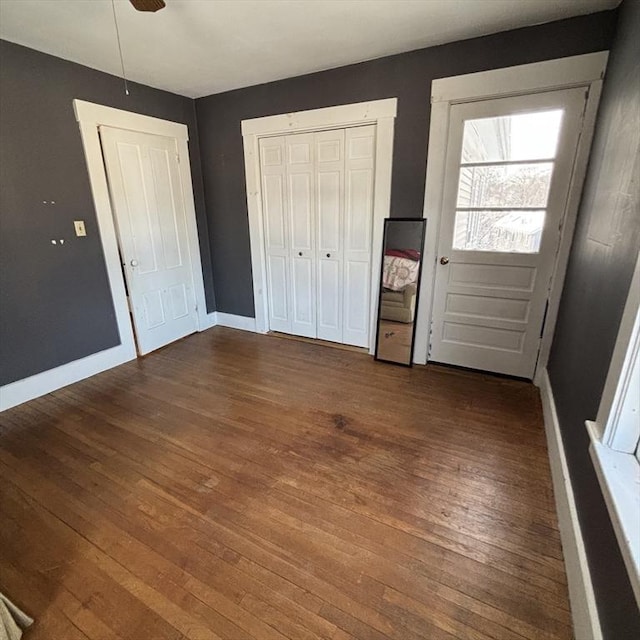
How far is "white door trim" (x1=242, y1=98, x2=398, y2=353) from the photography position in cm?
280

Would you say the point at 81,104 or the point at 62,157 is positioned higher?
the point at 81,104

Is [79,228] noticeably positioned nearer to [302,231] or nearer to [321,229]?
[302,231]

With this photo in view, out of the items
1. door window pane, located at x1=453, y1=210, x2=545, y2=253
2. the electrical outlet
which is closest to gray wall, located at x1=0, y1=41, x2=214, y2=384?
the electrical outlet

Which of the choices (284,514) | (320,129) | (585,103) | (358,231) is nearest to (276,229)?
(358,231)

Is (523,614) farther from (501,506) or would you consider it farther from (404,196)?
(404,196)

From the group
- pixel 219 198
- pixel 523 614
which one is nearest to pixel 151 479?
pixel 523 614

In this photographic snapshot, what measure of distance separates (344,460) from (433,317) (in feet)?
5.18

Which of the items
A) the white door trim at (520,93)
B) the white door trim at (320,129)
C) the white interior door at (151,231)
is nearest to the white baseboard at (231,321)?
the white door trim at (320,129)

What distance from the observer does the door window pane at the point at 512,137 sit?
2322 millimetres

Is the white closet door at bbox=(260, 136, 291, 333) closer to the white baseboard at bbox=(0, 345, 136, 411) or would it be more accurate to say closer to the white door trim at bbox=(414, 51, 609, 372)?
the white door trim at bbox=(414, 51, 609, 372)

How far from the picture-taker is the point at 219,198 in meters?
3.84

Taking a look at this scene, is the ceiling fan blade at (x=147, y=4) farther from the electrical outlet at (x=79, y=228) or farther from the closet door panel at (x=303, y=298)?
the closet door panel at (x=303, y=298)

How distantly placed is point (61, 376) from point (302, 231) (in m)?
2.49

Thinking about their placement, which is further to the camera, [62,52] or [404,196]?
[404,196]
